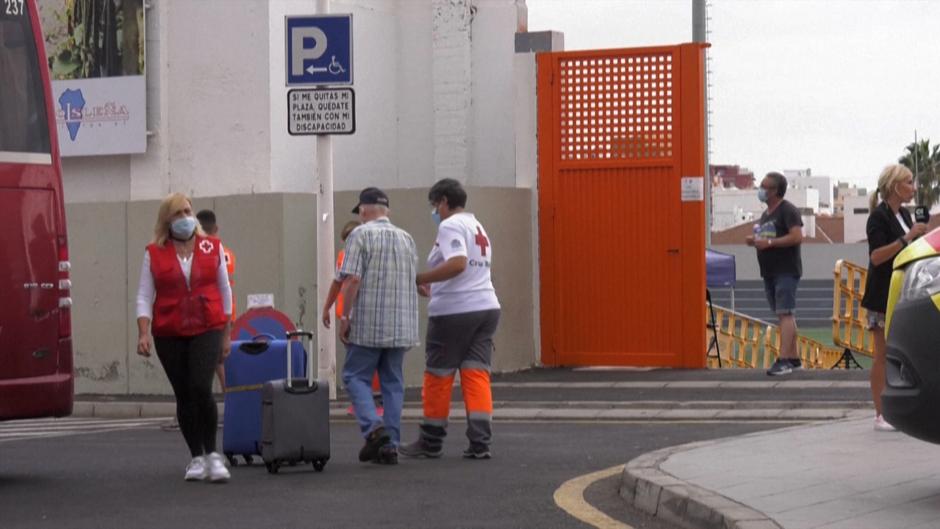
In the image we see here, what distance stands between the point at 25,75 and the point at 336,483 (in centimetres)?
334

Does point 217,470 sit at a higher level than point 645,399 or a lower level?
higher

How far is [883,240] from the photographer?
11.6 metres

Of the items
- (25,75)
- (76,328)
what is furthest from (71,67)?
(25,75)

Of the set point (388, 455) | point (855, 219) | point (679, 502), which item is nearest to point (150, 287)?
point (388, 455)

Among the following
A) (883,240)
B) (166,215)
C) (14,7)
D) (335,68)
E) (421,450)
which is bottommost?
(421,450)

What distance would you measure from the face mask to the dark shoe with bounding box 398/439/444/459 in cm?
220

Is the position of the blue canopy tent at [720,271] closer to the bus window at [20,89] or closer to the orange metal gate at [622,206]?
the orange metal gate at [622,206]

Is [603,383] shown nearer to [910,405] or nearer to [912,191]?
[912,191]

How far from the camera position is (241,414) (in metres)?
11.5

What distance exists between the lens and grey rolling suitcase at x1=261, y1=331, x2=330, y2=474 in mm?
11023

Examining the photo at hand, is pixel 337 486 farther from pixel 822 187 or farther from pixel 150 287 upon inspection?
pixel 822 187

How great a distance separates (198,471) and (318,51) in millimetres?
6113

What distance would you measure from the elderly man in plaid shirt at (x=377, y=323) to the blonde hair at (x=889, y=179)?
3.16 m

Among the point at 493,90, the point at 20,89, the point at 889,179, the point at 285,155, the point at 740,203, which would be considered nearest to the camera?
the point at 20,89
